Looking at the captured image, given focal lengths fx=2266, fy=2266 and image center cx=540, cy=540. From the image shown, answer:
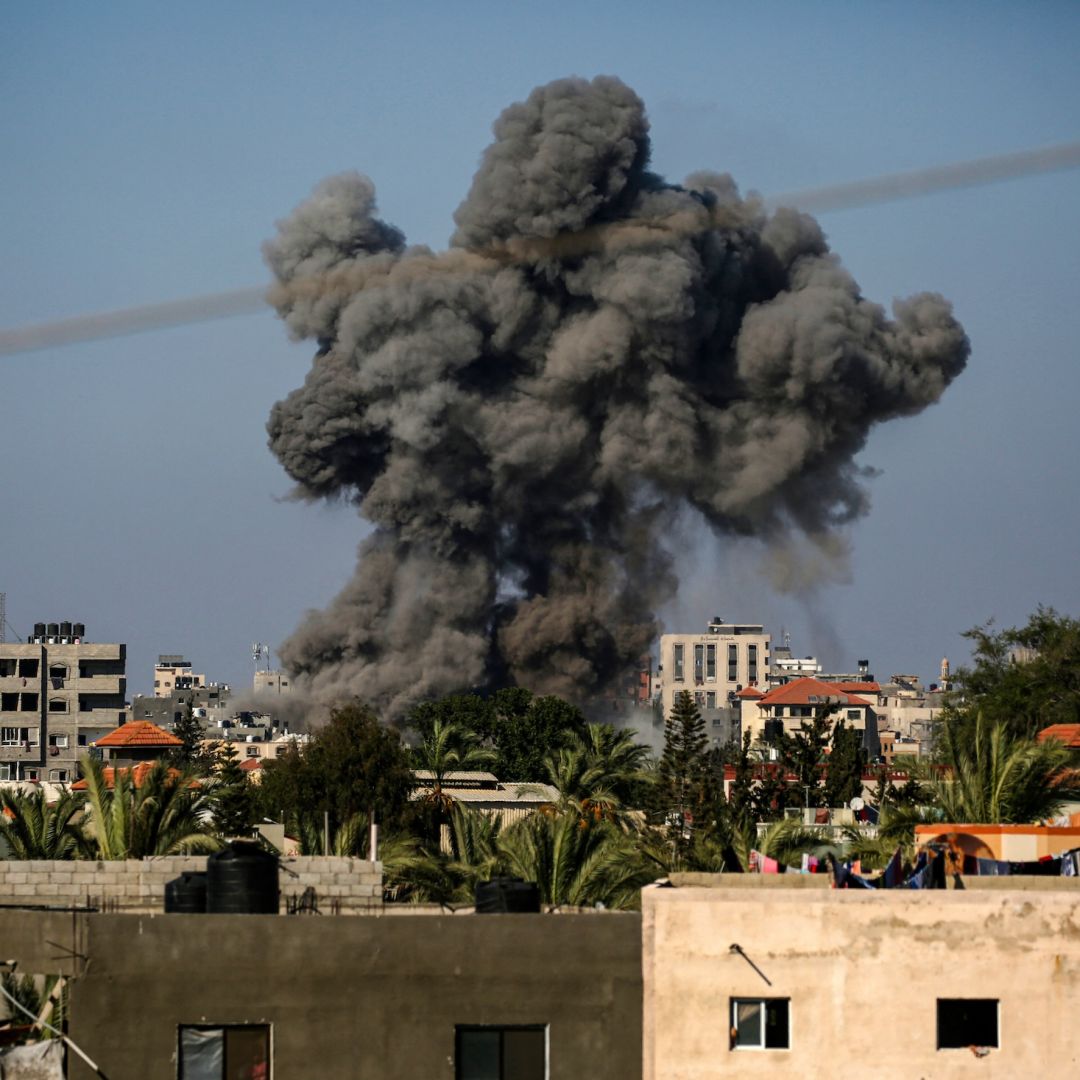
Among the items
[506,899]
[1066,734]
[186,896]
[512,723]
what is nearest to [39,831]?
[186,896]

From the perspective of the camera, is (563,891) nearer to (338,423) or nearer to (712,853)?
(712,853)

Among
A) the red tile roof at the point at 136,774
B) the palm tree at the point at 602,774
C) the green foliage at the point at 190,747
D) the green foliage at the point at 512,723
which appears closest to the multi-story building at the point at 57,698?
the green foliage at the point at 190,747

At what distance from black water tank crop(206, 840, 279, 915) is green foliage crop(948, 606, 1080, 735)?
160 ft

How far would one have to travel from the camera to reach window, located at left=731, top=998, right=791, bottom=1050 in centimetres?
1666

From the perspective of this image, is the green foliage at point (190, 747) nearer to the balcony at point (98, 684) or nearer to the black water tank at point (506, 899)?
the balcony at point (98, 684)

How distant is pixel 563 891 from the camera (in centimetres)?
2616

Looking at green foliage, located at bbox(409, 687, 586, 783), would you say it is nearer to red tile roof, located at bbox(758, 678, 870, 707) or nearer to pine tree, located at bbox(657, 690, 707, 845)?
pine tree, located at bbox(657, 690, 707, 845)

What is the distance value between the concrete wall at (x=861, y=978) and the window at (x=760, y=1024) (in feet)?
0.22

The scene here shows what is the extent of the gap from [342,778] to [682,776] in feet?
25.2

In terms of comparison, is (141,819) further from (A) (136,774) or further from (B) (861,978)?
(A) (136,774)

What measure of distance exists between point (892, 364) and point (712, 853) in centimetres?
6880

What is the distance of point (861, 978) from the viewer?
16.6 meters

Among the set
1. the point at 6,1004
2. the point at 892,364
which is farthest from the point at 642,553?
the point at 6,1004

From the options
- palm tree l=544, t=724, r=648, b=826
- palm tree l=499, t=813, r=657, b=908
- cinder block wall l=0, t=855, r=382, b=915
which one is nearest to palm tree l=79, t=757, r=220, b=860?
palm tree l=499, t=813, r=657, b=908
